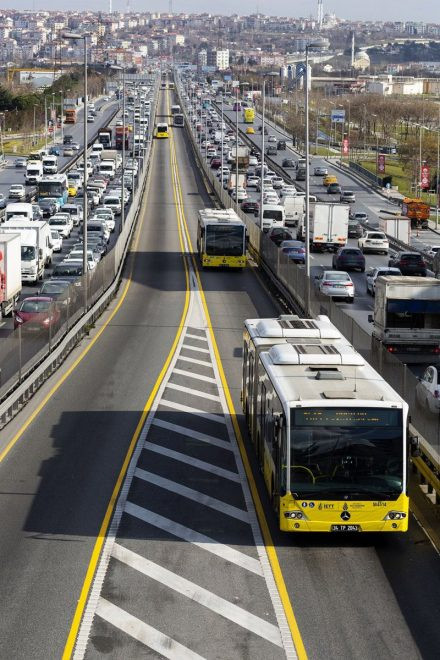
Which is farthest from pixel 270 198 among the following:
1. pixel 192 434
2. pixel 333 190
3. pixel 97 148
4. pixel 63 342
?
pixel 192 434

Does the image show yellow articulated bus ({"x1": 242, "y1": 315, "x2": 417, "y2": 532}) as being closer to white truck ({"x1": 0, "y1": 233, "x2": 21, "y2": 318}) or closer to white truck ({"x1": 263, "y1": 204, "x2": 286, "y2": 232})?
white truck ({"x1": 0, "y1": 233, "x2": 21, "y2": 318})

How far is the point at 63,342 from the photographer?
37281 mm

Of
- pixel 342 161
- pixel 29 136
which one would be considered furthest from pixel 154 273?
pixel 29 136

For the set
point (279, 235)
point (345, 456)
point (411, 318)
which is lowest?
point (279, 235)

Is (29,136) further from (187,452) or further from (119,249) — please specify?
(187,452)

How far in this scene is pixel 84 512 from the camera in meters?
20.8

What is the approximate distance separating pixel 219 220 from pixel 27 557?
1802 inches

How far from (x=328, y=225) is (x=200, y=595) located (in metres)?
58.1

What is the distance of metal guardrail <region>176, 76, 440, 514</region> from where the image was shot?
74.7ft

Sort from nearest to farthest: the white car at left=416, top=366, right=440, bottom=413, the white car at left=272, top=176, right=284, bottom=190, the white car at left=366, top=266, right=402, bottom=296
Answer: the white car at left=416, top=366, right=440, bottom=413 < the white car at left=366, top=266, right=402, bottom=296 < the white car at left=272, top=176, right=284, bottom=190

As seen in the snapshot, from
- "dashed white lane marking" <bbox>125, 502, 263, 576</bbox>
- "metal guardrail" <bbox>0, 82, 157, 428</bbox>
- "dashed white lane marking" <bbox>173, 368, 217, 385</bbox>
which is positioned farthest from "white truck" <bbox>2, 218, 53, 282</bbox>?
"dashed white lane marking" <bbox>125, 502, 263, 576</bbox>

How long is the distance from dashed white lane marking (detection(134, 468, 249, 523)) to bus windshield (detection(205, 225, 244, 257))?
39777mm

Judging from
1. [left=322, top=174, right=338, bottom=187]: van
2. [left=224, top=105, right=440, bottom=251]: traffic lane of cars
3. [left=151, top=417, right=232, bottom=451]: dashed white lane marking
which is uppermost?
[left=151, top=417, right=232, bottom=451]: dashed white lane marking

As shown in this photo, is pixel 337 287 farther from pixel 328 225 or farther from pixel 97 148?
pixel 97 148
